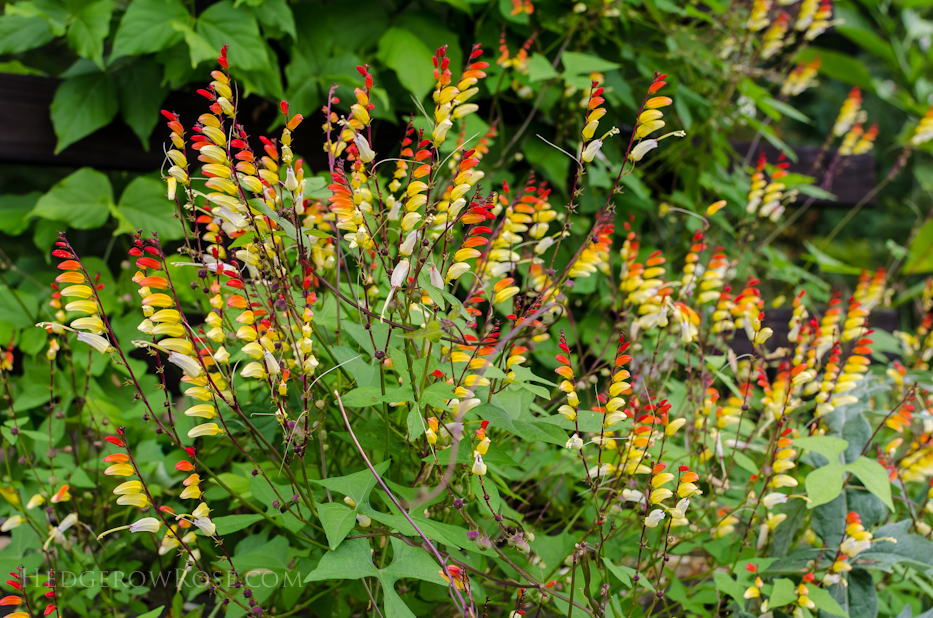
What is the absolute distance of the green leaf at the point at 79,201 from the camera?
1.50m

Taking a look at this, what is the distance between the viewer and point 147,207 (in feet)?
5.07

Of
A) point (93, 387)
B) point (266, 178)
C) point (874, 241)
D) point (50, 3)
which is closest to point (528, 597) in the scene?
point (266, 178)

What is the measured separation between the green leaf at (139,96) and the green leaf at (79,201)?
0.17m

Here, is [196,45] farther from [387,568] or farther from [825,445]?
[825,445]

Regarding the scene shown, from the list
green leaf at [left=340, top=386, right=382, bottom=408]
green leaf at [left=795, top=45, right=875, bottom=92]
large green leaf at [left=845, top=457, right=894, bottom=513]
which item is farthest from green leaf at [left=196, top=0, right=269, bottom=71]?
green leaf at [left=795, top=45, right=875, bottom=92]

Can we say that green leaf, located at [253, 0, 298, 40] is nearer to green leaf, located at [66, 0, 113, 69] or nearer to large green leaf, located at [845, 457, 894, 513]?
green leaf, located at [66, 0, 113, 69]

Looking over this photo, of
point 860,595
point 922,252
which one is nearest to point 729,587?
point 860,595

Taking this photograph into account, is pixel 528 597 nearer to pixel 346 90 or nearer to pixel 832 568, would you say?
pixel 832 568

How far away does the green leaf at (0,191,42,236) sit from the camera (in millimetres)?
1562

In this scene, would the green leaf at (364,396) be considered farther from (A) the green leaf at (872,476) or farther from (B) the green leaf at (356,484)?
(A) the green leaf at (872,476)

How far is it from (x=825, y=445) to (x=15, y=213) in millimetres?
2007

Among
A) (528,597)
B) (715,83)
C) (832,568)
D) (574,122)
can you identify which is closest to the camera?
(528,597)

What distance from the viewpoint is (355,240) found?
77 cm

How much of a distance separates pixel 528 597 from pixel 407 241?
1.82ft
